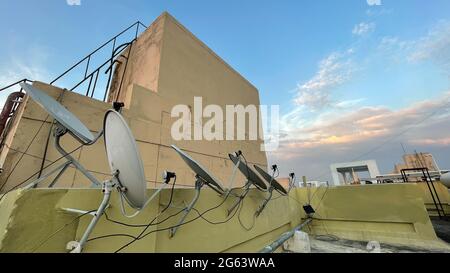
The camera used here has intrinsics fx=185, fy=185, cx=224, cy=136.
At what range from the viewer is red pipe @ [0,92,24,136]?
10.3 ft

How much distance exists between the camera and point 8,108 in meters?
3.22

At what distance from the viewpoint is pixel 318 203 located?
6.07m

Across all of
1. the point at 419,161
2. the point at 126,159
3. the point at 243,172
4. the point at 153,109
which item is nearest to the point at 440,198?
the point at 243,172

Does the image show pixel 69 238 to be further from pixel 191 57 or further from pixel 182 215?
pixel 191 57

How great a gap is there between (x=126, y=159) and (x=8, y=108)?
12.7 ft

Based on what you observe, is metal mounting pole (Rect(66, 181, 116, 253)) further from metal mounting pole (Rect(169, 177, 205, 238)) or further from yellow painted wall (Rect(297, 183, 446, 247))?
yellow painted wall (Rect(297, 183, 446, 247))

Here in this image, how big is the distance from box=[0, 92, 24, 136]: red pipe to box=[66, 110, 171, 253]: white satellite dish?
3.46 m

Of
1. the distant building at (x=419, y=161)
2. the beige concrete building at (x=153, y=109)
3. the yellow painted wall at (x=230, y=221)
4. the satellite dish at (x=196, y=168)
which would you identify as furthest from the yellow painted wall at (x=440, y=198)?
the distant building at (x=419, y=161)

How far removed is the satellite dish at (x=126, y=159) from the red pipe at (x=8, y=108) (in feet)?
11.5

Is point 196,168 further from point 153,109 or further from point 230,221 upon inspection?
point 153,109

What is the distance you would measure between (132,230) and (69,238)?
1.38 feet

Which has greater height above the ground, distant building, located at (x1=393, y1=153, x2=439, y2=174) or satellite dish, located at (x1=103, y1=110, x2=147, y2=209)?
distant building, located at (x1=393, y1=153, x2=439, y2=174)

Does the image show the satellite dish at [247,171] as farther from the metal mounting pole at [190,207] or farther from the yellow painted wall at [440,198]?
the yellow painted wall at [440,198]

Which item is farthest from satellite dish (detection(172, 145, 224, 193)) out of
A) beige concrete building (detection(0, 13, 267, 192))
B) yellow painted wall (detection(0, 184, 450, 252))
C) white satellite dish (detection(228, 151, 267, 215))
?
beige concrete building (detection(0, 13, 267, 192))
